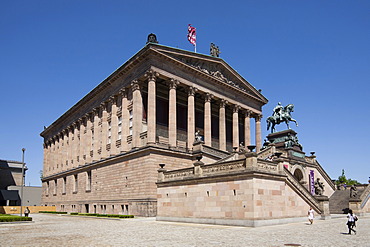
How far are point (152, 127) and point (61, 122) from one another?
1601 inches

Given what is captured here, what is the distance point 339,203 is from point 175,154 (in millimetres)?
21512

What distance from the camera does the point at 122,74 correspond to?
157ft

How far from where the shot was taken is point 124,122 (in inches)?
1845

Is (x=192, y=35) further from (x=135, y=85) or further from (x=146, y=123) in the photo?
(x=146, y=123)

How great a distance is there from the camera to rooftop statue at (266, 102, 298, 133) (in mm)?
54688

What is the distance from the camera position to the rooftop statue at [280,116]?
2153 inches

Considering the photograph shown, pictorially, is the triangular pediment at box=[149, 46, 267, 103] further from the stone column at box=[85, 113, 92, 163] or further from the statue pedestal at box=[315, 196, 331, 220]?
the statue pedestal at box=[315, 196, 331, 220]

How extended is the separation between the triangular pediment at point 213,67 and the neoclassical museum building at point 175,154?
0.17 m

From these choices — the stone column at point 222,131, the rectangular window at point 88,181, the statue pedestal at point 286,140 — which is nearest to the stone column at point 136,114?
the stone column at point 222,131

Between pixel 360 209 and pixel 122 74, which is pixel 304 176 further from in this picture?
pixel 122 74

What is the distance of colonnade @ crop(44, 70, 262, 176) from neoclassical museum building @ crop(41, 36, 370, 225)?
13 cm

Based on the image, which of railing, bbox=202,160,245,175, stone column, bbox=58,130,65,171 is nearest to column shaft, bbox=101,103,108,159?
stone column, bbox=58,130,65,171

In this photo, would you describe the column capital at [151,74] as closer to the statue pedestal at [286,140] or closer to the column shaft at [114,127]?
the column shaft at [114,127]

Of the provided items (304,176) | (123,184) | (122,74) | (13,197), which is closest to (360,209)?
(304,176)
